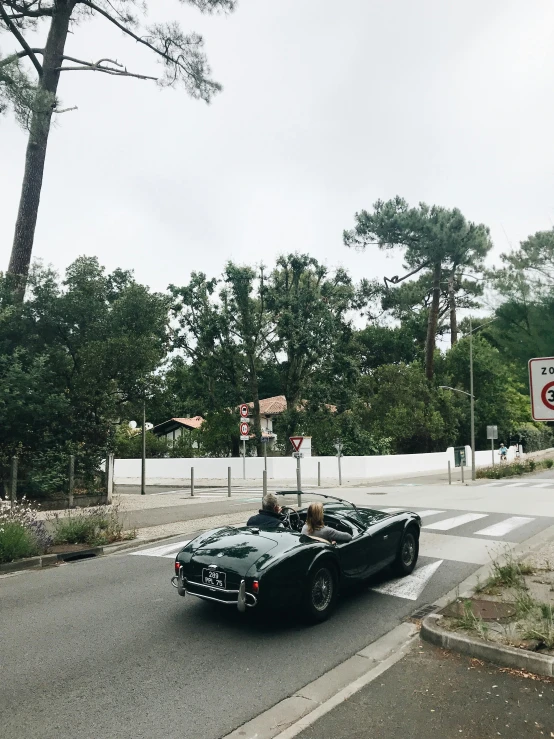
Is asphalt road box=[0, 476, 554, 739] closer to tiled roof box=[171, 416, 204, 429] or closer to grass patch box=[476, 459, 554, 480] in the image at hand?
grass patch box=[476, 459, 554, 480]

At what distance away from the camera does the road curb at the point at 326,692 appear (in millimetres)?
4164

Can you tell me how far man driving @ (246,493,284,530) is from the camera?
781cm

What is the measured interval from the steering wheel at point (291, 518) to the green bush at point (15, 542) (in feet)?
15.5

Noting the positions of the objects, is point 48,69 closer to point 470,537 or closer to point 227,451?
point 470,537

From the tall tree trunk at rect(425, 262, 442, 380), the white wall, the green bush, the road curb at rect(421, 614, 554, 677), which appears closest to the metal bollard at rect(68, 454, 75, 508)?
the green bush

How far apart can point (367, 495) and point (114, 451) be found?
29.2 feet

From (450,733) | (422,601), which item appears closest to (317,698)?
(450,733)

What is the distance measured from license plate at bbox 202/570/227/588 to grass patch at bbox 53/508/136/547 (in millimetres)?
5615

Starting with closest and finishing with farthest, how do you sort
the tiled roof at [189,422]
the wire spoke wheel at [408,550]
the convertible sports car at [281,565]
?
1. the convertible sports car at [281,565]
2. the wire spoke wheel at [408,550]
3. the tiled roof at [189,422]

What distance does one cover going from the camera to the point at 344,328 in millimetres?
38906

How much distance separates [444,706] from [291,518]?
12.5 feet

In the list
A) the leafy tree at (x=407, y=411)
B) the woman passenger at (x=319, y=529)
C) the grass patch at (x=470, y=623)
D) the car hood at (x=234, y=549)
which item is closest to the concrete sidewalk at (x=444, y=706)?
the grass patch at (x=470, y=623)

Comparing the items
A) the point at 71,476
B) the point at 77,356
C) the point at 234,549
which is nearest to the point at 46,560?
the point at 234,549

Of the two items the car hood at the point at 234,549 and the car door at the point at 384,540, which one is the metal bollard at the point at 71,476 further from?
the car door at the point at 384,540
